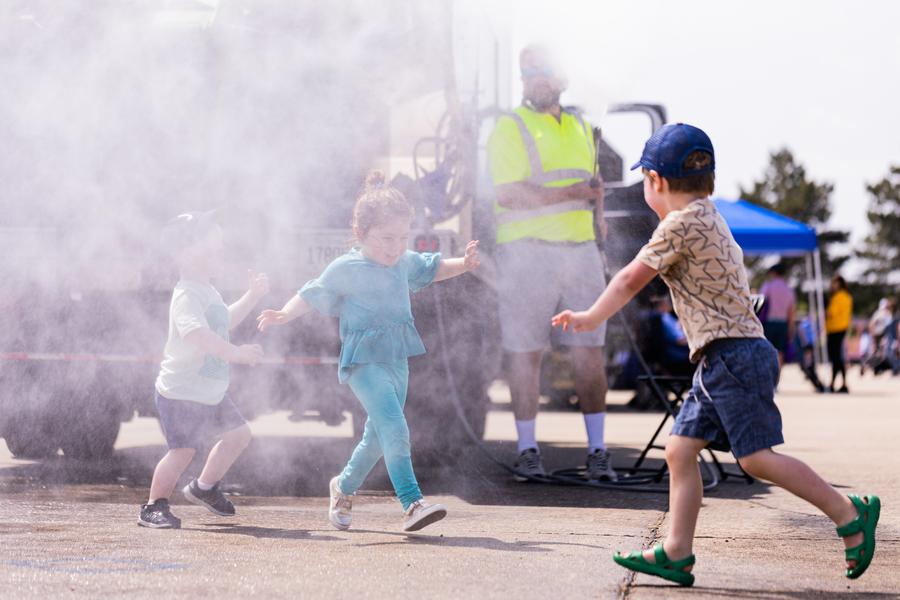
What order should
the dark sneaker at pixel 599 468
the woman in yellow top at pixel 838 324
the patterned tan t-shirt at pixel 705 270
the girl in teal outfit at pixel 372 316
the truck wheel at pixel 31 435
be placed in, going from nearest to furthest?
the patterned tan t-shirt at pixel 705 270 → the girl in teal outfit at pixel 372 316 → the dark sneaker at pixel 599 468 → the truck wheel at pixel 31 435 → the woman in yellow top at pixel 838 324

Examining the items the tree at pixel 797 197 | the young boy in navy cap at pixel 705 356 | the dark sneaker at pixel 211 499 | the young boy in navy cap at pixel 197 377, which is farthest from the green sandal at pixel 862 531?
the tree at pixel 797 197

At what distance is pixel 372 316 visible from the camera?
178 inches

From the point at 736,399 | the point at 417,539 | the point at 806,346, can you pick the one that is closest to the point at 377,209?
the point at 417,539

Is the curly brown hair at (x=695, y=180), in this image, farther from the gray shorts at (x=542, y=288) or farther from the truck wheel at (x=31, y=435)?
the truck wheel at (x=31, y=435)

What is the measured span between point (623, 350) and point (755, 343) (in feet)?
33.3

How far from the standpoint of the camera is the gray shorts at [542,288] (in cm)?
596

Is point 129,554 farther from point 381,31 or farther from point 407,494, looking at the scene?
point 381,31

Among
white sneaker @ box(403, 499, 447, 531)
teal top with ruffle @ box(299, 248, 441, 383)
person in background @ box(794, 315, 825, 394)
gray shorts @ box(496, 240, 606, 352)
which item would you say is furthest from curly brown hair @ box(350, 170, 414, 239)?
person in background @ box(794, 315, 825, 394)

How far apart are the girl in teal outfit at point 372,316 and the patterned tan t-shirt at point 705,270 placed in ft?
3.46

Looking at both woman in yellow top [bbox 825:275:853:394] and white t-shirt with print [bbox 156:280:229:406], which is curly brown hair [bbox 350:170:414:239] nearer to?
white t-shirt with print [bbox 156:280:229:406]

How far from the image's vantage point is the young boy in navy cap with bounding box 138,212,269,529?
15.1ft

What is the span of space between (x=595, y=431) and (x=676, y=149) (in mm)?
2573

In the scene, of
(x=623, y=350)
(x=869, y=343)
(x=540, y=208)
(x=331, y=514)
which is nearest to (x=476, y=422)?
(x=540, y=208)

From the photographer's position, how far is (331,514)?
4457 millimetres
